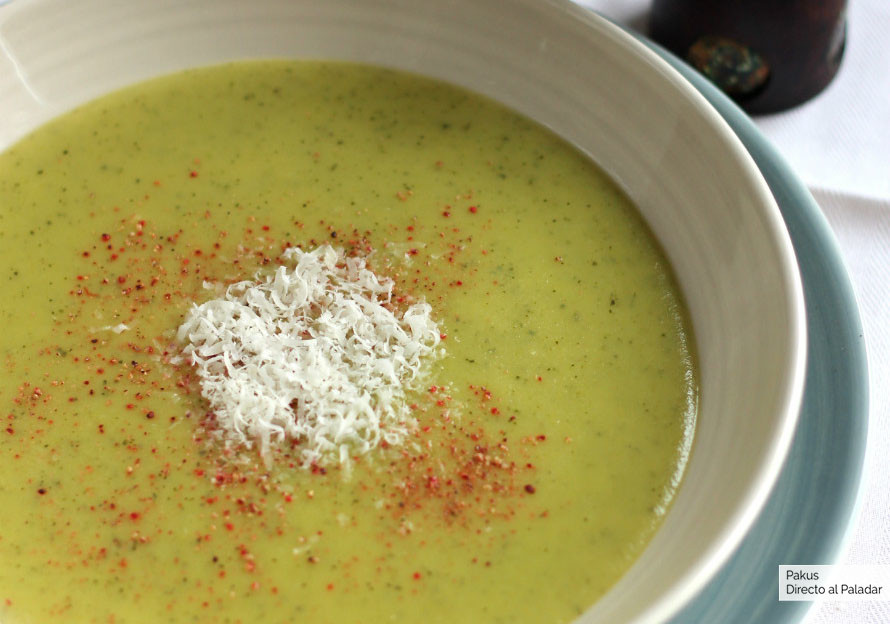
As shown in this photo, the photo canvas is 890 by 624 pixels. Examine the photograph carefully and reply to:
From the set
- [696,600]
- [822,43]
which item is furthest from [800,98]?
[696,600]

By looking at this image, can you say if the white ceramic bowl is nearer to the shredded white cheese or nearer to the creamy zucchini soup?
the creamy zucchini soup

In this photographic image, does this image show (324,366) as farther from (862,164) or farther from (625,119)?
(862,164)

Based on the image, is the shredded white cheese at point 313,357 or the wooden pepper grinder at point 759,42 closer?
the shredded white cheese at point 313,357

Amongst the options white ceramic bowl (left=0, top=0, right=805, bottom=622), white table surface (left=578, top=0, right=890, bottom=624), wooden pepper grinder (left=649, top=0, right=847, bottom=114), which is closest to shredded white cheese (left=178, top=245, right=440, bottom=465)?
white ceramic bowl (left=0, top=0, right=805, bottom=622)

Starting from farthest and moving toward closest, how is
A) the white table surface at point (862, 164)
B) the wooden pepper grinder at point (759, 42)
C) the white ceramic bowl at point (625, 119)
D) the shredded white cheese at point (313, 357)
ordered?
the wooden pepper grinder at point (759, 42) < the white table surface at point (862, 164) < the shredded white cheese at point (313, 357) < the white ceramic bowl at point (625, 119)

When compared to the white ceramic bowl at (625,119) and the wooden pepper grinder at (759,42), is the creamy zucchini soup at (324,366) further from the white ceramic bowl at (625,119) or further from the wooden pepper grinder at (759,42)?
the wooden pepper grinder at (759,42)

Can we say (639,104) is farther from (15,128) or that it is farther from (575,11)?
(15,128)

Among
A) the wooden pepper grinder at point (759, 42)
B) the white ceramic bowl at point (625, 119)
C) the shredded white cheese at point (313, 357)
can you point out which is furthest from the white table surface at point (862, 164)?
the shredded white cheese at point (313, 357)
